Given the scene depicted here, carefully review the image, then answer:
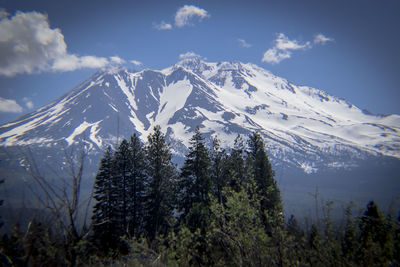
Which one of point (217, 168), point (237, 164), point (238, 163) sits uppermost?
point (238, 163)

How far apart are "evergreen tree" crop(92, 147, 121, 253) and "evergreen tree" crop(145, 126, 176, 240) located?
2.77 meters

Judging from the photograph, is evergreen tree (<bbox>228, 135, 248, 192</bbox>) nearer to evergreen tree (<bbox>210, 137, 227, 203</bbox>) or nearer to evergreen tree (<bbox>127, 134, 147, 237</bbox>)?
evergreen tree (<bbox>210, 137, 227, 203</bbox>)

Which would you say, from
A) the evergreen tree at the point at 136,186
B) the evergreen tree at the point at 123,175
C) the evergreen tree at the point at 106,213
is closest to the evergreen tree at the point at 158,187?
the evergreen tree at the point at 136,186

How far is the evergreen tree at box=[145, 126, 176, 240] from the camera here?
1900cm

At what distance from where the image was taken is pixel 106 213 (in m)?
17.9

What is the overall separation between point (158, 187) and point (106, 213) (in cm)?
454

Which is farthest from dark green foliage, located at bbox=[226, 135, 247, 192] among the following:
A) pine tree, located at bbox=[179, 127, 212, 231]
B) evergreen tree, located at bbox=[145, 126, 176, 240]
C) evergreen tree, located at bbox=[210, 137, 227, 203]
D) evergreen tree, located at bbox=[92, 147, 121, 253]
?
evergreen tree, located at bbox=[92, 147, 121, 253]

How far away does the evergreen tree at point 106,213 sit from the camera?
52.6ft

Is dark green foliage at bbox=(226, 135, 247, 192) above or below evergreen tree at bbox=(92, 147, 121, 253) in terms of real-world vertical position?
above

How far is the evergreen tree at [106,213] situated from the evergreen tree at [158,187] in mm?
2774

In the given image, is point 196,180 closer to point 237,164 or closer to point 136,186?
point 237,164

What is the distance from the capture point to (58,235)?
12.2ft

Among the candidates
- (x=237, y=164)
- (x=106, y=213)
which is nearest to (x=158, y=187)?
(x=106, y=213)

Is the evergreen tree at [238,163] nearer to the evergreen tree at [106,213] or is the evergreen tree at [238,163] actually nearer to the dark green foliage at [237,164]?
the dark green foliage at [237,164]
